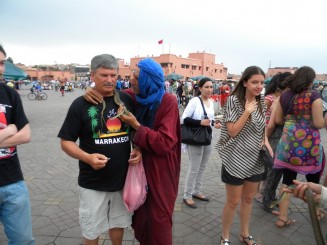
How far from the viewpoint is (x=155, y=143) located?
1.98 metres

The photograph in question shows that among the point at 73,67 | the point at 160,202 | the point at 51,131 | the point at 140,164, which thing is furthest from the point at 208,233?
the point at 73,67

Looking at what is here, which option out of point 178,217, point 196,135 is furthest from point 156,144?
point 178,217

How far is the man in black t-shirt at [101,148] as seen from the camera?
2113mm

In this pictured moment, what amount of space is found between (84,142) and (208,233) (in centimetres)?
211

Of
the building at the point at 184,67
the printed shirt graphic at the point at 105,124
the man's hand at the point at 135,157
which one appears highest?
the building at the point at 184,67

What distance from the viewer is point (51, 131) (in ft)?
31.2

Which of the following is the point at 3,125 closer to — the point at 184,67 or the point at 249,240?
the point at 249,240

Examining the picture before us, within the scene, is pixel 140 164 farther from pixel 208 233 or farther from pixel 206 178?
pixel 206 178

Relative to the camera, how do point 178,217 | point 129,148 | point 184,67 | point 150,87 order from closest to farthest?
point 150,87
point 129,148
point 178,217
point 184,67

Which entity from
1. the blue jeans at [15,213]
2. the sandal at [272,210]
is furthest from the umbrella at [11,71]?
Result: the sandal at [272,210]

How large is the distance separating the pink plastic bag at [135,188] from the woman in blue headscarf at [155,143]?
5cm

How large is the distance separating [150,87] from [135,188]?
845 millimetres

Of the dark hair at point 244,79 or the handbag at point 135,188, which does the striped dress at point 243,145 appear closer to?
the dark hair at point 244,79

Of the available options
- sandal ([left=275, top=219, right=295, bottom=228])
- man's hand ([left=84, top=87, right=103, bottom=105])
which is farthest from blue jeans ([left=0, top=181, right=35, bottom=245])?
sandal ([left=275, top=219, right=295, bottom=228])
